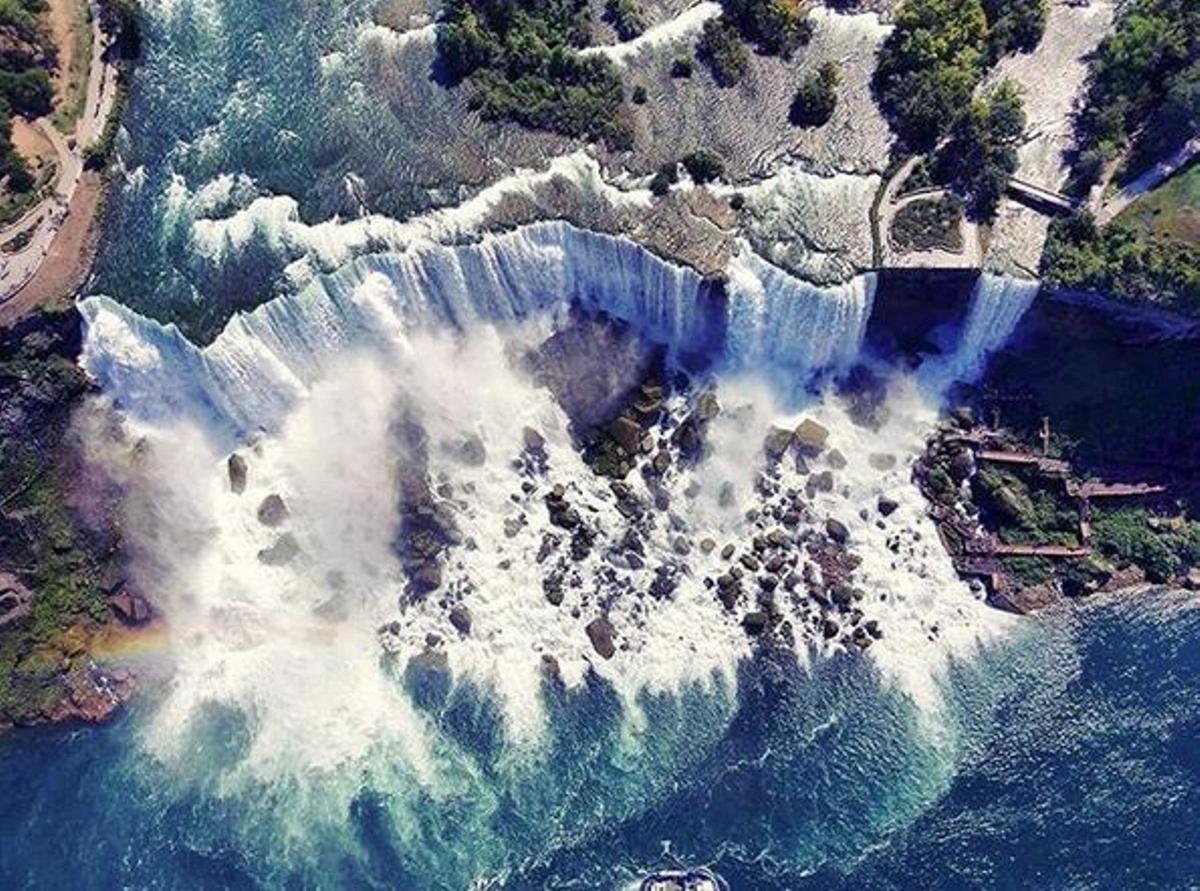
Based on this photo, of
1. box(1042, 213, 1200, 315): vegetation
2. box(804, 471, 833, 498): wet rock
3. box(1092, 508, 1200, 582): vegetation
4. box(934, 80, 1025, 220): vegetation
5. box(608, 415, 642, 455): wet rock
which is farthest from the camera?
box(804, 471, 833, 498): wet rock

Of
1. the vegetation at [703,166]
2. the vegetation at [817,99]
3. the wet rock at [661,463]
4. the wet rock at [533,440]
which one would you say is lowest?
the wet rock at [661,463]

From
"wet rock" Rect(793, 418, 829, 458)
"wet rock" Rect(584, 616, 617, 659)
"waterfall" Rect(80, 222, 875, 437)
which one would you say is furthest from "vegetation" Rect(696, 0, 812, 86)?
"wet rock" Rect(584, 616, 617, 659)

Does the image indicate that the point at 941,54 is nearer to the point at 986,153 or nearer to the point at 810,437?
the point at 986,153

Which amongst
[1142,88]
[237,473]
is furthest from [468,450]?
[1142,88]

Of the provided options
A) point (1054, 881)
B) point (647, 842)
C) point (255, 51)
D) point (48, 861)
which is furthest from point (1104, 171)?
point (48, 861)

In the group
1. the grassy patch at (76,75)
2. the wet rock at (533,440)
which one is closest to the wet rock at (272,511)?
the wet rock at (533,440)

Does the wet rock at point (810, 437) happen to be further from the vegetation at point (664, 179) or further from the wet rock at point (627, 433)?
the vegetation at point (664, 179)

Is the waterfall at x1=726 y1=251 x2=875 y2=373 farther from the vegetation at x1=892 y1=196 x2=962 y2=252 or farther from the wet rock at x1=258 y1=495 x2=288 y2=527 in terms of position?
the wet rock at x1=258 y1=495 x2=288 y2=527
